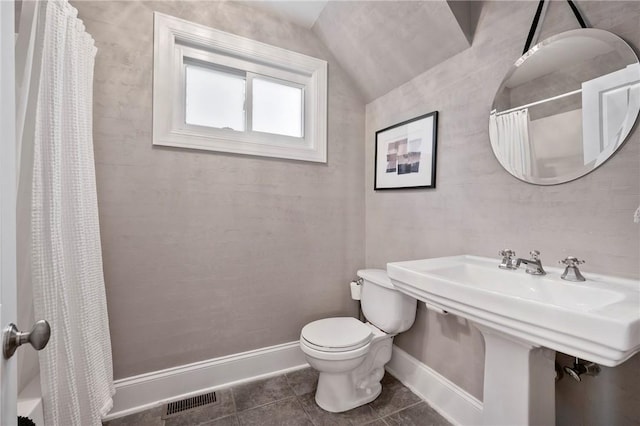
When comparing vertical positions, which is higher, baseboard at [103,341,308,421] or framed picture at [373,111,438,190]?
framed picture at [373,111,438,190]

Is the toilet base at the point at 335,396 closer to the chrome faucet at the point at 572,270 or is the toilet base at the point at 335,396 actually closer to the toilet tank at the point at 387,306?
the toilet tank at the point at 387,306

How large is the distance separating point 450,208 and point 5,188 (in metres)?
1.68

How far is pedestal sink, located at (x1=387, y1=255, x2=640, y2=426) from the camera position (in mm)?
643

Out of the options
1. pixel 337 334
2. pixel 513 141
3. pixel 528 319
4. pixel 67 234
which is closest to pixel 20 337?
pixel 67 234

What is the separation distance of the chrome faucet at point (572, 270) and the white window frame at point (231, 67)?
1.48 metres

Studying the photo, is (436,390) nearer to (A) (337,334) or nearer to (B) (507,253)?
(A) (337,334)

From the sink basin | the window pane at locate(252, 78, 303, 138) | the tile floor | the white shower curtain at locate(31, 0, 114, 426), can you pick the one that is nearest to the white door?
the white shower curtain at locate(31, 0, 114, 426)

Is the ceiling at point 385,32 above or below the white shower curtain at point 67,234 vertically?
above

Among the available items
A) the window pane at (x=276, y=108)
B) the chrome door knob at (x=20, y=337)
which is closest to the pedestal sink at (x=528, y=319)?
the chrome door knob at (x=20, y=337)

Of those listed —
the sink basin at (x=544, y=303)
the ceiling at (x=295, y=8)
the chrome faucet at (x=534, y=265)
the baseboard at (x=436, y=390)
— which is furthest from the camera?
the ceiling at (x=295, y=8)

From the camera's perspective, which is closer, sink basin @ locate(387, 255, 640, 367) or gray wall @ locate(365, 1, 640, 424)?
sink basin @ locate(387, 255, 640, 367)

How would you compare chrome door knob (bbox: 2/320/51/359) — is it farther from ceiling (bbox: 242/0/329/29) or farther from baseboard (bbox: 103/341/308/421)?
ceiling (bbox: 242/0/329/29)

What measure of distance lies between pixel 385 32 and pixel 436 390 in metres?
2.19

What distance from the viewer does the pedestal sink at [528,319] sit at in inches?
25.3
